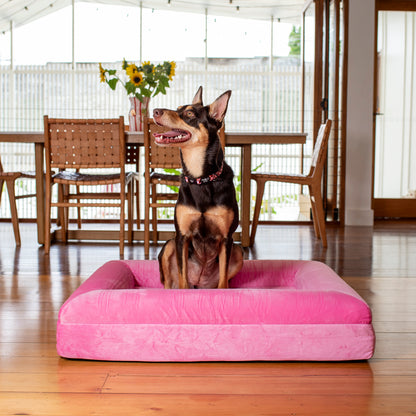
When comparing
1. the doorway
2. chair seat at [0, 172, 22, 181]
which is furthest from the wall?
chair seat at [0, 172, 22, 181]

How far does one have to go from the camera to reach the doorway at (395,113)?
5.86 metres

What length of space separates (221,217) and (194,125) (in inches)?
13.8

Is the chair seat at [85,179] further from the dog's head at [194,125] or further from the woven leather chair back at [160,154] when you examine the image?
the dog's head at [194,125]

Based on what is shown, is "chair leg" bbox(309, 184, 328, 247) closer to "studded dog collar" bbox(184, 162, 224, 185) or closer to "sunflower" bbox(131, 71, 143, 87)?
"sunflower" bbox(131, 71, 143, 87)

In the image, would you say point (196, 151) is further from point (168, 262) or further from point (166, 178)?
point (166, 178)

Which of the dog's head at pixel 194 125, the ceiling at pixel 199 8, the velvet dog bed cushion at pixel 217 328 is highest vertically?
the ceiling at pixel 199 8

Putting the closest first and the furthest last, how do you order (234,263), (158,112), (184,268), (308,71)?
1. (158,112)
2. (184,268)
3. (234,263)
4. (308,71)

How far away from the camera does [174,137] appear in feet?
6.47

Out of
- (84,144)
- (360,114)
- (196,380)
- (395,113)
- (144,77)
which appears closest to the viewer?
(196,380)

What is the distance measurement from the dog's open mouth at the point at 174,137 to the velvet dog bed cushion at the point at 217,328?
1.81 ft

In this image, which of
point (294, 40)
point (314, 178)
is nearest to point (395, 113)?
point (294, 40)

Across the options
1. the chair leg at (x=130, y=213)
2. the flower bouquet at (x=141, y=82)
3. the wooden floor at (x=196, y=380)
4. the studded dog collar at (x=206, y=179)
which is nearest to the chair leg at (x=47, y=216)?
the chair leg at (x=130, y=213)

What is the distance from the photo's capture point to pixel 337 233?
4969 millimetres

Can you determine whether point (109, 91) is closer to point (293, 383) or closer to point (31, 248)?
point (31, 248)
